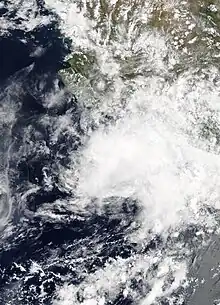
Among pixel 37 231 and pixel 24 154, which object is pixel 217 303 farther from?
pixel 24 154

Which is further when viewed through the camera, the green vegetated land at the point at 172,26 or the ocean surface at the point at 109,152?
the green vegetated land at the point at 172,26

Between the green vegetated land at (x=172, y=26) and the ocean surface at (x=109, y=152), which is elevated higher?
the green vegetated land at (x=172, y=26)

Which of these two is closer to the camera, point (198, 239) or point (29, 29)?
point (198, 239)

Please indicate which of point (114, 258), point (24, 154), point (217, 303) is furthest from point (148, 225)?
point (24, 154)

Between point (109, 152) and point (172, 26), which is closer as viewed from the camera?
point (109, 152)

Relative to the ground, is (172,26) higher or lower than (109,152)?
higher

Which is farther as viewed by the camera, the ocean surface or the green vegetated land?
the green vegetated land

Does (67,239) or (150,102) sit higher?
(150,102)

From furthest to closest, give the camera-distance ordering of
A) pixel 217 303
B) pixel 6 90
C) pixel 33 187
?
pixel 6 90 → pixel 33 187 → pixel 217 303
